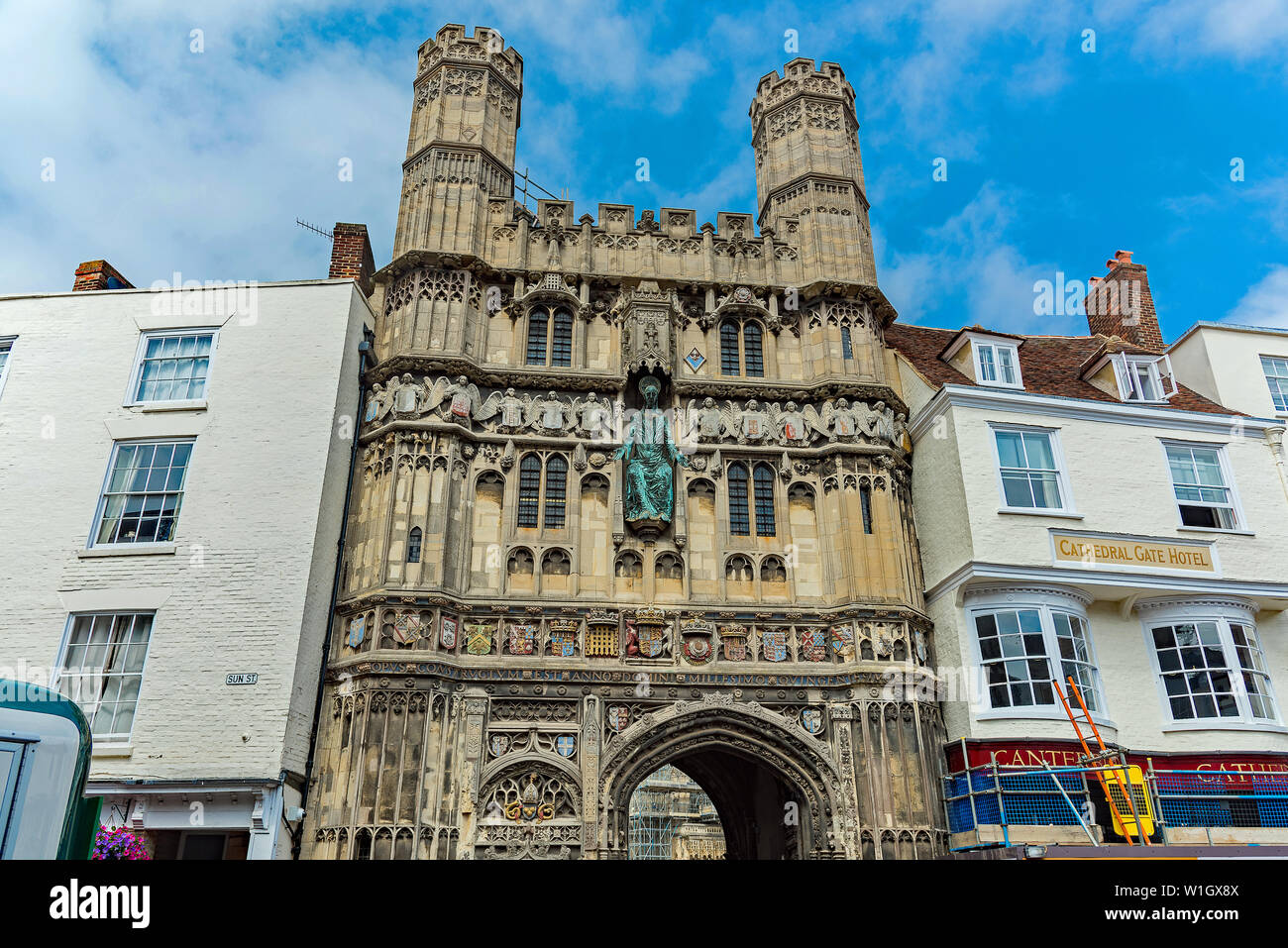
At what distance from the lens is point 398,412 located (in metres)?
19.4

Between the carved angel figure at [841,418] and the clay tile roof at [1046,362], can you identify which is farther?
the clay tile roof at [1046,362]

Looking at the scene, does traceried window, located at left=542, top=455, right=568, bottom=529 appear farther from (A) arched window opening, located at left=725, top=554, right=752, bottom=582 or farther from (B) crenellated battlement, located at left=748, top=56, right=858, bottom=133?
(B) crenellated battlement, located at left=748, top=56, right=858, bottom=133

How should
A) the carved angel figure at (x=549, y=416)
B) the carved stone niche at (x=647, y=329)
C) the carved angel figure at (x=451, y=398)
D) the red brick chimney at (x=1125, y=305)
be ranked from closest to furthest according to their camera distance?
1. the carved angel figure at (x=451, y=398)
2. the carved angel figure at (x=549, y=416)
3. the carved stone niche at (x=647, y=329)
4. the red brick chimney at (x=1125, y=305)

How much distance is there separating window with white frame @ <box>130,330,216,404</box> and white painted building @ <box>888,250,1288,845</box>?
1561cm

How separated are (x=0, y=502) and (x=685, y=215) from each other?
16.1 metres

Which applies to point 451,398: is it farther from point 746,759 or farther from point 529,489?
point 746,759

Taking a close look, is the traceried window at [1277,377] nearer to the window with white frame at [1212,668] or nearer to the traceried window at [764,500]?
the window with white frame at [1212,668]

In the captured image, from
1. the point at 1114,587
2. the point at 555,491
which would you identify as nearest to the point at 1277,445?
the point at 1114,587

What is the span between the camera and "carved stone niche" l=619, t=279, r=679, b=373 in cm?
2088

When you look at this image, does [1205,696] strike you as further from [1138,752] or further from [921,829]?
[921,829]

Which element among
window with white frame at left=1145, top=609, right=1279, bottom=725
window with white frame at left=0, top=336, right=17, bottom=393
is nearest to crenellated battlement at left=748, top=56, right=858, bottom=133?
window with white frame at left=1145, top=609, right=1279, bottom=725

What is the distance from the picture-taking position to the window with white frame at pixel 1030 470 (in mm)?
19031

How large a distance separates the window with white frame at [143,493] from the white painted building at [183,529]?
4 centimetres

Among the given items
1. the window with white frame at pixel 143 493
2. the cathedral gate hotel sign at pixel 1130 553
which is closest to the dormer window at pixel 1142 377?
the cathedral gate hotel sign at pixel 1130 553
